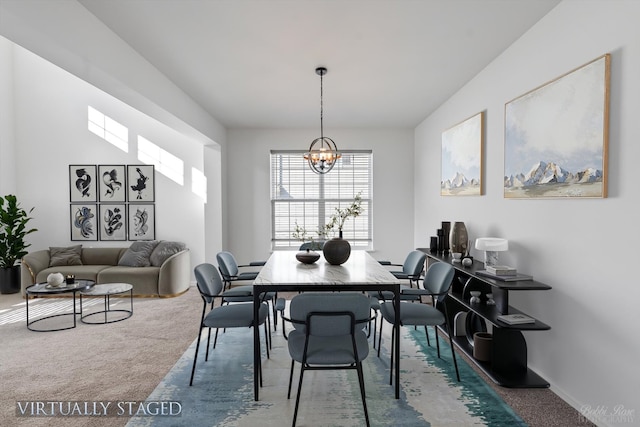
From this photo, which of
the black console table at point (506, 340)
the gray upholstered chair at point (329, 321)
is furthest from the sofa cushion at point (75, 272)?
the black console table at point (506, 340)

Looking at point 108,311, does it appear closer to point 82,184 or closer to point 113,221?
point 113,221

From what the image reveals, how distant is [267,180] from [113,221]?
2.83 m

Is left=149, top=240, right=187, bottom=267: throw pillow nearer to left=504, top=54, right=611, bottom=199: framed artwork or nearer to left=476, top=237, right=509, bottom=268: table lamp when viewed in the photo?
left=476, top=237, right=509, bottom=268: table lamp

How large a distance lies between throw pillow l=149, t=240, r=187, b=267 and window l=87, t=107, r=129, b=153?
1.94m

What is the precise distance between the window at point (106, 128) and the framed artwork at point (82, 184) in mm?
604

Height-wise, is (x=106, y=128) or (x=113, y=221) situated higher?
(x=106, y=128)

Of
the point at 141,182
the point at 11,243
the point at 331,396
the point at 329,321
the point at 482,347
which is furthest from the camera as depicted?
the point at 141,182

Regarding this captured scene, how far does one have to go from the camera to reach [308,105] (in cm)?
499

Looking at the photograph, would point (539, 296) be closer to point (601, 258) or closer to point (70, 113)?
point (601, 258)

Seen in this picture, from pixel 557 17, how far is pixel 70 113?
7.16 meters

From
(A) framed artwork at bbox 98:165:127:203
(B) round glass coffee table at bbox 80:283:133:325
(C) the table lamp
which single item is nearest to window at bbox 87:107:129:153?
(A) framed artwork at bbox 98:165:127:203

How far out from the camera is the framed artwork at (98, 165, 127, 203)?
6.35m

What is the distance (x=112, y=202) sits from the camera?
21.0 ft

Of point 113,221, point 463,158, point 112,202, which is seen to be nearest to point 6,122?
point 112,202
